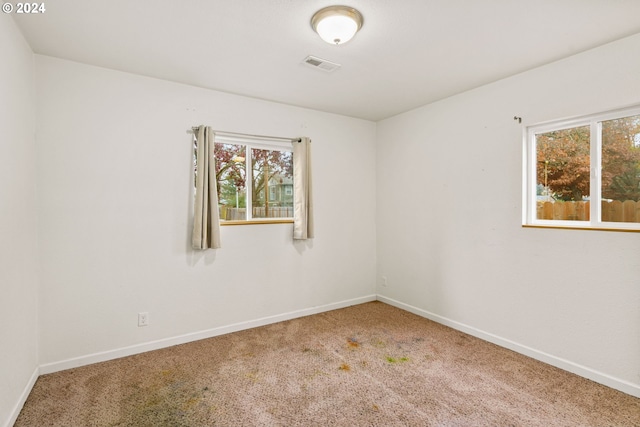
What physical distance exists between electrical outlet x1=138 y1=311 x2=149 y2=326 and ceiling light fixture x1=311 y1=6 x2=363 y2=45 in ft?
8.87

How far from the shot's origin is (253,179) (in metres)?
3.51

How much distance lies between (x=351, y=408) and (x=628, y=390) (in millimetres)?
1922

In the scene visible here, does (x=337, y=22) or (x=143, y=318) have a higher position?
(x=337, y=22)

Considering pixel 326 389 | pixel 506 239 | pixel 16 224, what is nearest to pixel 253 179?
pixel 16 224

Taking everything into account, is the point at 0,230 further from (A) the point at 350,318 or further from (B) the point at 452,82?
(B) the point at 452,82

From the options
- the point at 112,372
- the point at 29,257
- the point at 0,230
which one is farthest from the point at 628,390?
the point at 29,257

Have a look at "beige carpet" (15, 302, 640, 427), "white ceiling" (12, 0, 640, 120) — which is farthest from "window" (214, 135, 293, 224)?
"beige carpet" (15, 302, 640, 427)

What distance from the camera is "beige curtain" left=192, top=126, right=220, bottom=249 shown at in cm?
298

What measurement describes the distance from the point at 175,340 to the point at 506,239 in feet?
10.5

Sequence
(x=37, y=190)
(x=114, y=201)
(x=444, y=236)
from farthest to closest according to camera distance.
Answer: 1. (x=444, y=236)
2. (x=114, y=201)
3. (x=37, y=190)

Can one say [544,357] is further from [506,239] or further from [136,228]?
[136,228]

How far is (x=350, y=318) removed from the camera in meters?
3.68

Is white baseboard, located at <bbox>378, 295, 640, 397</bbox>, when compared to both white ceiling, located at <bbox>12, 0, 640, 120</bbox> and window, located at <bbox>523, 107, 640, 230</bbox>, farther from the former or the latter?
white ceiling, located at <bbox>12, 0, 640, 120</bbox>

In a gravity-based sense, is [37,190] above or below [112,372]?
above
